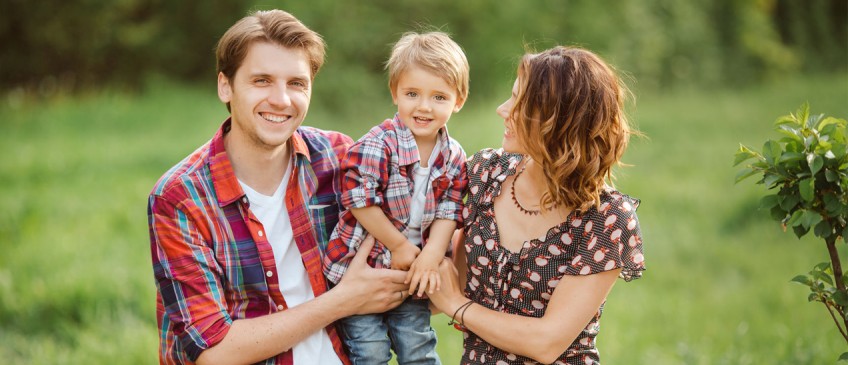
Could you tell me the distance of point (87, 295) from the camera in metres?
5.68

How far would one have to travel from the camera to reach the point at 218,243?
2.75m

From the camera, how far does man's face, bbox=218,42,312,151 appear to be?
2830mm

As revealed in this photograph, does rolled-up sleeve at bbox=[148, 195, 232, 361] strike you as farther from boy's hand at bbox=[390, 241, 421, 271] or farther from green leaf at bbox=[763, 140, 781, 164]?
green leaf at bbox=[763, 140, 781, 164]

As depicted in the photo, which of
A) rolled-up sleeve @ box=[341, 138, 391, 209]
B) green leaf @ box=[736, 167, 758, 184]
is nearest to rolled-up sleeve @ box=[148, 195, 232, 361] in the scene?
rolled-up sleeve @ box=[341, 138, 391, 209]

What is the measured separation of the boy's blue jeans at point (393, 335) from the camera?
2.89 meters

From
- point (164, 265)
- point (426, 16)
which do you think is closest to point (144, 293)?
point (164, 265)

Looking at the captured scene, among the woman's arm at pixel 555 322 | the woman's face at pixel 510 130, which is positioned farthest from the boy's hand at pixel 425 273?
the woman's face at pixel 510 130

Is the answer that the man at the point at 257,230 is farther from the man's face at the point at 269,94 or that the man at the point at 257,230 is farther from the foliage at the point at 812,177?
the foliage at the point at 812,177

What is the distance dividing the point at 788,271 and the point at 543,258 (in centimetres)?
484

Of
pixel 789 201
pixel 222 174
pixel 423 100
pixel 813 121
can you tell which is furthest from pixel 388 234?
pixel 813 121

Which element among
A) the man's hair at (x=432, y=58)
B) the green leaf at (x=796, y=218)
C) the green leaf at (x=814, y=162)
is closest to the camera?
the green leaf at (x=814, y=162)

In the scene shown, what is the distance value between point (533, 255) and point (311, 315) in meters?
0.76

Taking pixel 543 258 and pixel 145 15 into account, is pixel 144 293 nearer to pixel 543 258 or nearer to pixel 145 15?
pixel 543 258

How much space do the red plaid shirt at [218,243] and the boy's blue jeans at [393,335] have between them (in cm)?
→ 8
